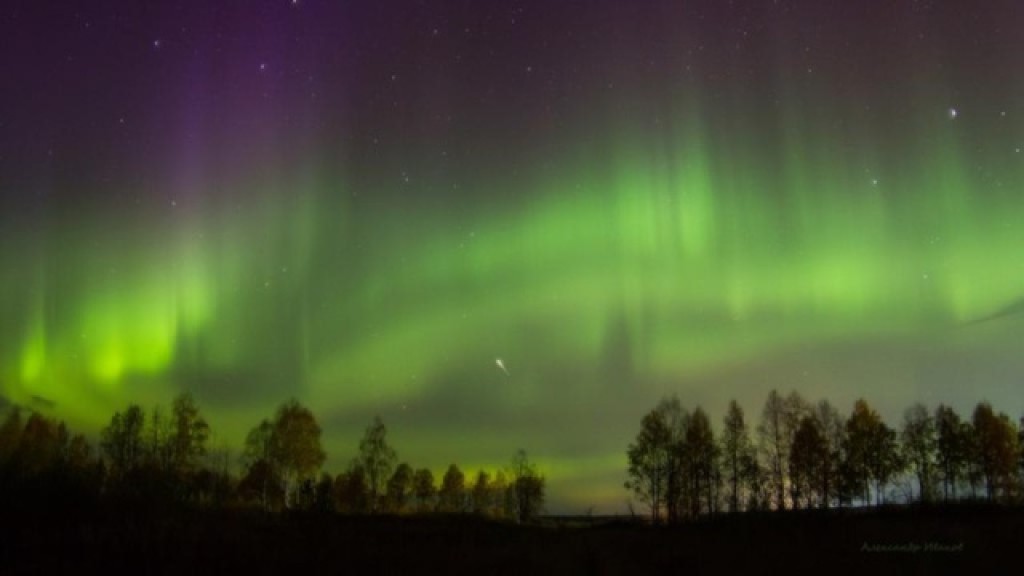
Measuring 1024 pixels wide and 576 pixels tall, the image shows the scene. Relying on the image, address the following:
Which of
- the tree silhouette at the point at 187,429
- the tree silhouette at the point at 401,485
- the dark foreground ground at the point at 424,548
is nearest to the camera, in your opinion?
the dark foreground ground at the point at 424,548

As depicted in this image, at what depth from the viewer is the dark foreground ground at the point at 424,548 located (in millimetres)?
13438

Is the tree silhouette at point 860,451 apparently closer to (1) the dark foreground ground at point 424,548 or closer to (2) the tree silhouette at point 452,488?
(1) the dark foreground ground at point 424,548

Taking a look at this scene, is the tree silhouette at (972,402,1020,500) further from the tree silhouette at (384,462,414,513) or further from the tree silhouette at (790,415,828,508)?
the tree silhouette at (384,462,414,513)

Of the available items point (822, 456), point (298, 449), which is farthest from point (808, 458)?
point (298, 449)

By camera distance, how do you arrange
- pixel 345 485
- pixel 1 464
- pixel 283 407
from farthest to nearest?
pixel 345 485, pixel 283 407, pixel 1 464

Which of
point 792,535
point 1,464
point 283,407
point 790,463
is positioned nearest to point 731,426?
point 790,463

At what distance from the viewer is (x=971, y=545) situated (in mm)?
23578

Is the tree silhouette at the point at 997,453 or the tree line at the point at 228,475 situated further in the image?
the tree silhouette at the point at 997,453

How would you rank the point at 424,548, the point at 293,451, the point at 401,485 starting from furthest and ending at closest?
1. the point at 401,485
2. the point at 293,451
3. the point at 424,548

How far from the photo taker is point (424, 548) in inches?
736

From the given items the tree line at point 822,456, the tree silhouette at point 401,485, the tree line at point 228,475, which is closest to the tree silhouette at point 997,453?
the tree line at point 822,456

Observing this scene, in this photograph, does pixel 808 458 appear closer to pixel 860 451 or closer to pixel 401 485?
pixel 860 451

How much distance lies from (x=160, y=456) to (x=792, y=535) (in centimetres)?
2035

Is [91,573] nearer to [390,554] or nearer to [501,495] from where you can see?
[390,554]
